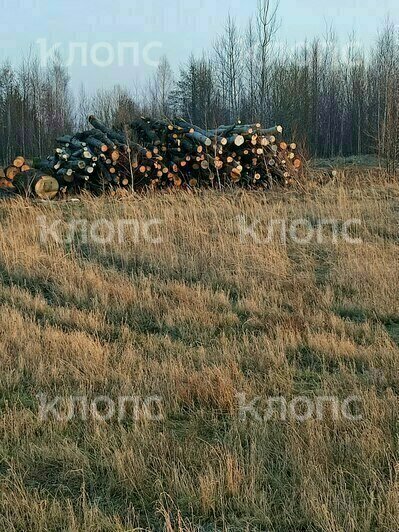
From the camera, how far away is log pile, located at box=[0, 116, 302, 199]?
1064 cm

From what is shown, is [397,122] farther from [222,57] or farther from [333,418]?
→ [222,57]

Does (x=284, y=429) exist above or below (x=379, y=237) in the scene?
below

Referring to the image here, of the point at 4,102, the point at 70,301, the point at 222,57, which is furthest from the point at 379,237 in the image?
the point at 4,102

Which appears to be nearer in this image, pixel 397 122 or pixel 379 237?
pixel 379 237

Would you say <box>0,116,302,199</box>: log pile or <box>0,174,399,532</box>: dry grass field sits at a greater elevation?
<box>0,116,302,199</box>: log pile

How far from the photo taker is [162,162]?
1119 cm

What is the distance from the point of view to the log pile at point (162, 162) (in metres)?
10.6

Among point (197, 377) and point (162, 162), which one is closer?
point (197, 377)

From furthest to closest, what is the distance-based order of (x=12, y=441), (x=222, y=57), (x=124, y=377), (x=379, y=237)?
(x=222, y=57) < (x=379, y=237) < (x=124, y=377) < (x=12, y=441)

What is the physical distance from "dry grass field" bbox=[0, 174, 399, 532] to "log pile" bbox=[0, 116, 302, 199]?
328 cm

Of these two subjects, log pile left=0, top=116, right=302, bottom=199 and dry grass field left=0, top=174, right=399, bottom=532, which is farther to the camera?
log pile left=0, top=116, right=302, bottom=199

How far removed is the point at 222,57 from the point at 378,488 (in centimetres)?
3391

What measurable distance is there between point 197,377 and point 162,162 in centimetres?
825

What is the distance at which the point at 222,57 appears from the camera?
109 feet
